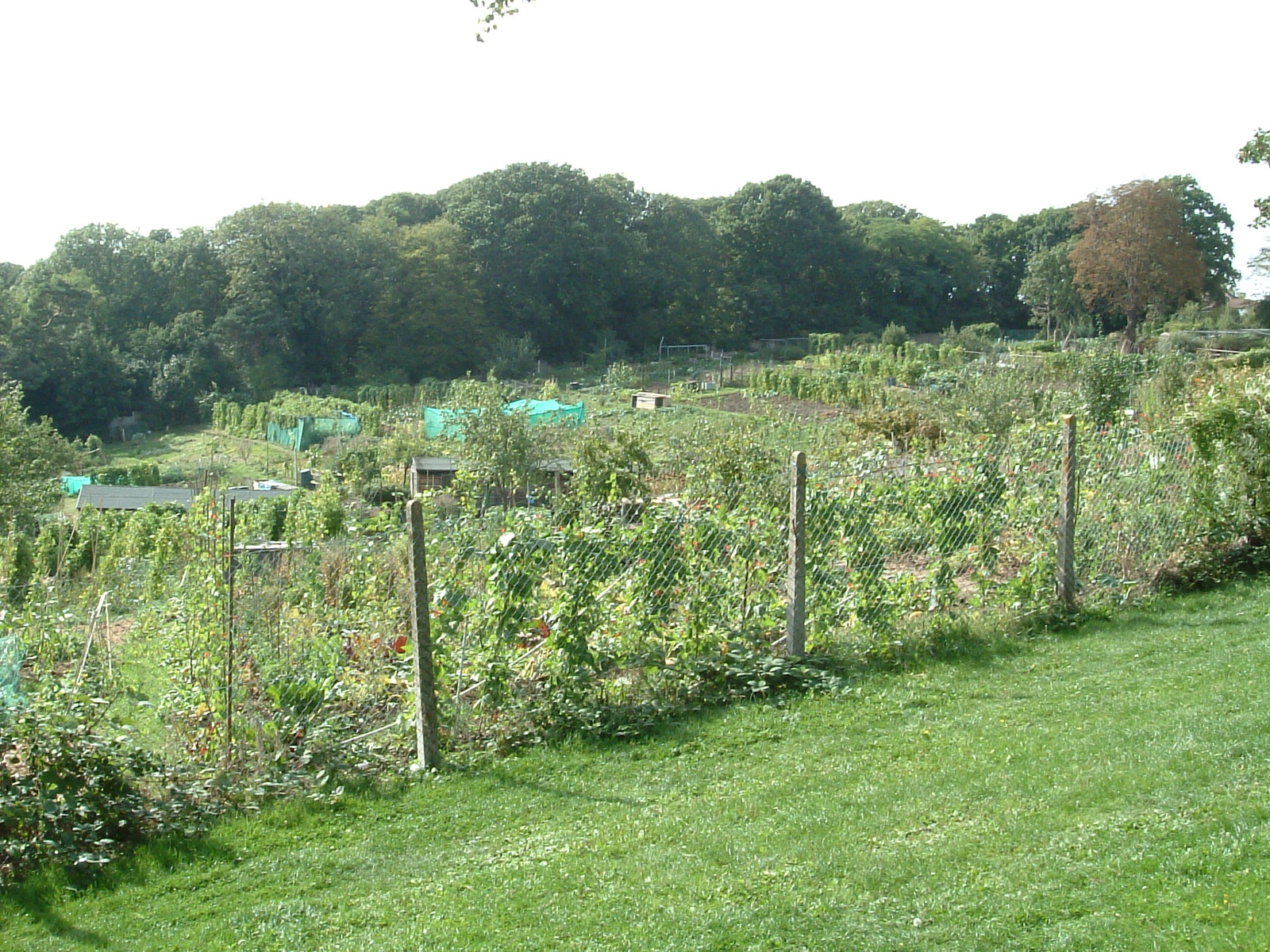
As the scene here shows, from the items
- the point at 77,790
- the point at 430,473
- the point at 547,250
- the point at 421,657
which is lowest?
the point at 430,473

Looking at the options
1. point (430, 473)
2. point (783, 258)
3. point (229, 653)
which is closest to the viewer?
point (229, 653)

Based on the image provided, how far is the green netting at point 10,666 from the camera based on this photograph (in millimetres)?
4152

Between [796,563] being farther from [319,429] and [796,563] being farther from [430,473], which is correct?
[319,429]

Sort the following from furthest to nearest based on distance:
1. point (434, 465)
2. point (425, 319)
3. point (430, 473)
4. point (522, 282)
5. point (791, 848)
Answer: point (522, 282) < point (425, 319) < point (430, 473) < point (434, 465) < point (791, 848)

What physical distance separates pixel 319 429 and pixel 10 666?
3234cm

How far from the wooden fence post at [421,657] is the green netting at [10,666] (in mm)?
1577

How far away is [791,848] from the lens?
3602 mm

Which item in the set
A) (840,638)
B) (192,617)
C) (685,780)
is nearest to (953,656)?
(840,638)

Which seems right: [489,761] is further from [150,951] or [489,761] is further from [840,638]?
[840,638]

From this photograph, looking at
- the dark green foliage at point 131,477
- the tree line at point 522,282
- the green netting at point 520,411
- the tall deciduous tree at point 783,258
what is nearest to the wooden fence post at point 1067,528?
the green netting at point 520,411

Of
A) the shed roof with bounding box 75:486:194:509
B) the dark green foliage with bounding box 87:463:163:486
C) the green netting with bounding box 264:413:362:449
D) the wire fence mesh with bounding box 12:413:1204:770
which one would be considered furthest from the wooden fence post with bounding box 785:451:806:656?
the green netting with bounding box 264:413:362:449

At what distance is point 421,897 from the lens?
11.3ft

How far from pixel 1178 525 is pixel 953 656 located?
255 cm

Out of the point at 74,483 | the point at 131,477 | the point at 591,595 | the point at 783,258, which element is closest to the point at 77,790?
the point at 591,595
